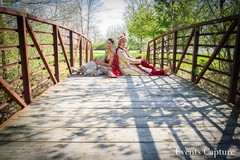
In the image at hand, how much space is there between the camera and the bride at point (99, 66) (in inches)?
214

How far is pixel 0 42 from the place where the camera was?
3.98m

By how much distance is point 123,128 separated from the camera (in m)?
2.07

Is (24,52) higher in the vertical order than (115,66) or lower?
higher

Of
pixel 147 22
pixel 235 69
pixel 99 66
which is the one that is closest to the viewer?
pixel 235 69

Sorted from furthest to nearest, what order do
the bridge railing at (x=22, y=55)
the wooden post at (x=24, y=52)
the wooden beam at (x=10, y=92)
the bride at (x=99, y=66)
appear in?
1. the bride at (x=99, y=66)
2. the wooden post at (x=24, y=52)
3. the bridge railing at (x=22, y=55)
4. the wooden beam at (x=10, y=92)

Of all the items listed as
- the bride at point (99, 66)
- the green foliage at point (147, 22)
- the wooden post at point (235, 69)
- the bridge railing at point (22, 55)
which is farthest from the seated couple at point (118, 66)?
the green foliage at point (147, 22)

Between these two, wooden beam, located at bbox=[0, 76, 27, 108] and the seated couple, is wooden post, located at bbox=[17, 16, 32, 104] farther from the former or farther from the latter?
the seated couple

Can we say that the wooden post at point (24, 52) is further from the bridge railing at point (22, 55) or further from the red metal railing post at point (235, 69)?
the red metal railing post at point (235, 69)

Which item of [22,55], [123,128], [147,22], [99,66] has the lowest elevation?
[123,128]

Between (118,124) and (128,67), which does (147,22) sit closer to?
(128,67)

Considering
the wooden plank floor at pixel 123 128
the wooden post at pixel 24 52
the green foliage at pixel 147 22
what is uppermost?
the green foliage at pixel 147 22

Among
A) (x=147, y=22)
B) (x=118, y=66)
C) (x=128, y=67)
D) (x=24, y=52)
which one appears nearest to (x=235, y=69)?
(x=24, y=52)

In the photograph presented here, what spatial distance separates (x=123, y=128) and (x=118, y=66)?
3.66m

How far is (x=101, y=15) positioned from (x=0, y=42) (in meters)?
26.6
